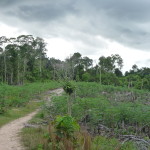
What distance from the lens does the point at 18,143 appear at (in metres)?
8.09

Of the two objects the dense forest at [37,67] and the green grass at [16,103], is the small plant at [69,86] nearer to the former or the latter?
the green grass at [16,103]

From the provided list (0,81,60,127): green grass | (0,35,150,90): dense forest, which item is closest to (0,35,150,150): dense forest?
(0,81,60,127): green grass

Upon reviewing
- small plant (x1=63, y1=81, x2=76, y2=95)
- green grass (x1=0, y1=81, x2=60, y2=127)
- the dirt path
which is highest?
small plant (x1=63, y1=81, x2=76, y2=95)

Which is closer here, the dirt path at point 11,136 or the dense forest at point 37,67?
the dirt path at point 11,136

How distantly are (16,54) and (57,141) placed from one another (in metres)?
33.4

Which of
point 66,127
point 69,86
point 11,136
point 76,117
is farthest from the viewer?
point 69,86

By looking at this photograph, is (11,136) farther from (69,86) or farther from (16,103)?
(16,103)

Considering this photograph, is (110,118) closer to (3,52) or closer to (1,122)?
(1,122)

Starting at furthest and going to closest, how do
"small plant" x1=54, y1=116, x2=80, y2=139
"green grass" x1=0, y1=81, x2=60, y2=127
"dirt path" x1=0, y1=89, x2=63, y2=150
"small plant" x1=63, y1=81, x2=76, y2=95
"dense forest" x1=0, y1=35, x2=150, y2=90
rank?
"dense forest" x1=0, y1=35, x2=150, y2=90 → "green grass" x1=0, y1=81, x2=60, y2=127 → "small plant" x1=63, y1=81, x2=76, y2=95 → "dirt path" x1=0, y1=89, x2=63, y2=150 → "small plant" x1=54, y1=116, x2=80, y2=139

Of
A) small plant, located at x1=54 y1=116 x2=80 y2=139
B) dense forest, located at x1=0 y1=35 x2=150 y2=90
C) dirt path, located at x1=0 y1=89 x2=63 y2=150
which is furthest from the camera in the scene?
dense forest, located at x1=0 y1=35 x2=150 y2=90

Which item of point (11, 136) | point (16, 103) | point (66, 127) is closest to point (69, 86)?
point (11, 136)

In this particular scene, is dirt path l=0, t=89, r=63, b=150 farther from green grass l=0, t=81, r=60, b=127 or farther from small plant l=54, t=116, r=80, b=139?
small plant l=54, t=116, r=80, b=139

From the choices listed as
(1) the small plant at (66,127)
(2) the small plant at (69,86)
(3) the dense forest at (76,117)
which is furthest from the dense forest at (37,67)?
(1) the small plant at (66,127)

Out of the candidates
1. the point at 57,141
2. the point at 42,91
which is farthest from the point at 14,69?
the point at 57,141
